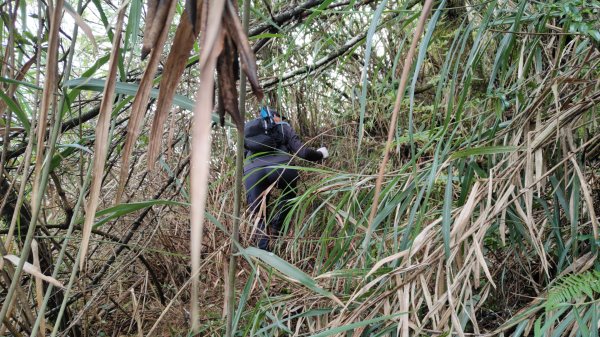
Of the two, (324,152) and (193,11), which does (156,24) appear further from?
(324,152)

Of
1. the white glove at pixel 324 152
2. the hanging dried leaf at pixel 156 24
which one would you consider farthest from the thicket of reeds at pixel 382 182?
the white glove at pixel 324 152

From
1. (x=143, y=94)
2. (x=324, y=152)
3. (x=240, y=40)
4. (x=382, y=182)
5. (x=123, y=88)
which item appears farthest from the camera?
(x=324, y=152)

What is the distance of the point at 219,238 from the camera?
230cm

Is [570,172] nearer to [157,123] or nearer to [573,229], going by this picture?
[573,229]

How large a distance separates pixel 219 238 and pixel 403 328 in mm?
1400

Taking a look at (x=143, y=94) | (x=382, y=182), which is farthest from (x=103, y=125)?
(x=382, y=182)

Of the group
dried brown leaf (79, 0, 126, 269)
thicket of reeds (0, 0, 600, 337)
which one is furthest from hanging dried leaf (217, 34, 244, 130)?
dried brown leaf (79, 0, 126, 269)

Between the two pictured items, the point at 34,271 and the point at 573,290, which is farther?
the point at 573,290

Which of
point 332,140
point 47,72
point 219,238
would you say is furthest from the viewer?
point 332,140

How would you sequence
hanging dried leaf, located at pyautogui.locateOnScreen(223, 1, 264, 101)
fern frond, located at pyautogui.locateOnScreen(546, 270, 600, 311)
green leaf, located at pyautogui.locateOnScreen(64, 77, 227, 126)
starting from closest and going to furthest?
hanging dried leaf, located at pyautogui.locateOnScreen(223, 1, 264, 101) < green leaf, located at pyautogui.locateOnScreen(64, 77, 227, 126) < fern frond, located at pyautogui.locateOnScreen(546, 270, 600, 311)

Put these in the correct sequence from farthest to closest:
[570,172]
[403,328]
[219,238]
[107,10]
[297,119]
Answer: [297,119], [107,10], [219,238], [570,172], [403,328]

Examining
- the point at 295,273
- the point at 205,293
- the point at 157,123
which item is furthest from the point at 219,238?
the point at 157,123

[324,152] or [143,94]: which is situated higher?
[143,94]

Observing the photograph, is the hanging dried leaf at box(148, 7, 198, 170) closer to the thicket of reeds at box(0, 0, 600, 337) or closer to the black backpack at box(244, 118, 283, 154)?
the thicket of reeds at box(0, 0, 600, 337)
